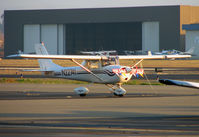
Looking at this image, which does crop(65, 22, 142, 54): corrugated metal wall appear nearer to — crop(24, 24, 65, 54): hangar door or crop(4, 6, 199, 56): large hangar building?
crop(4, 6, 199, 56): large hangar building

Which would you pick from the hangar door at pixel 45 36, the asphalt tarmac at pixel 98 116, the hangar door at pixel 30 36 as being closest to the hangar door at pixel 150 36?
the hangar door at pixel 45 36

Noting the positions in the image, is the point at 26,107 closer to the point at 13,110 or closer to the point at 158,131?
the point at 13,110

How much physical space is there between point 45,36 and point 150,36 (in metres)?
21.2

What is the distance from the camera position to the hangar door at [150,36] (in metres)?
81.6

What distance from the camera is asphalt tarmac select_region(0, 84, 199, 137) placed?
30.4 feet

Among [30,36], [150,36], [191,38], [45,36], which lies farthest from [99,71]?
[30,36]

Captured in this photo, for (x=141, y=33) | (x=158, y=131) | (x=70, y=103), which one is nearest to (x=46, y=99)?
(x=70, y=103)

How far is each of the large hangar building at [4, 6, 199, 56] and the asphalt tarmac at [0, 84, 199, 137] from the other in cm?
6441

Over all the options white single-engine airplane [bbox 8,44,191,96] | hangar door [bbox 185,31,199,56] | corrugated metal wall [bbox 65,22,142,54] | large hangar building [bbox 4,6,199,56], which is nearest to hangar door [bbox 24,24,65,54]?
large hangar building [bbox 4,6,199,56]

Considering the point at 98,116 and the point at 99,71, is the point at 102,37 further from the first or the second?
the point at 98,116

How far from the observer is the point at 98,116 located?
38.8 feet

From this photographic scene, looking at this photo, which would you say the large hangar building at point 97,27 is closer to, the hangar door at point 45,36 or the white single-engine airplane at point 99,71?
the hangar door at point 45,36

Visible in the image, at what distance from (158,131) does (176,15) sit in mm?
72601

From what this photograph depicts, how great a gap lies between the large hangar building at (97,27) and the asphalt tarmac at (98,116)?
64414mm
